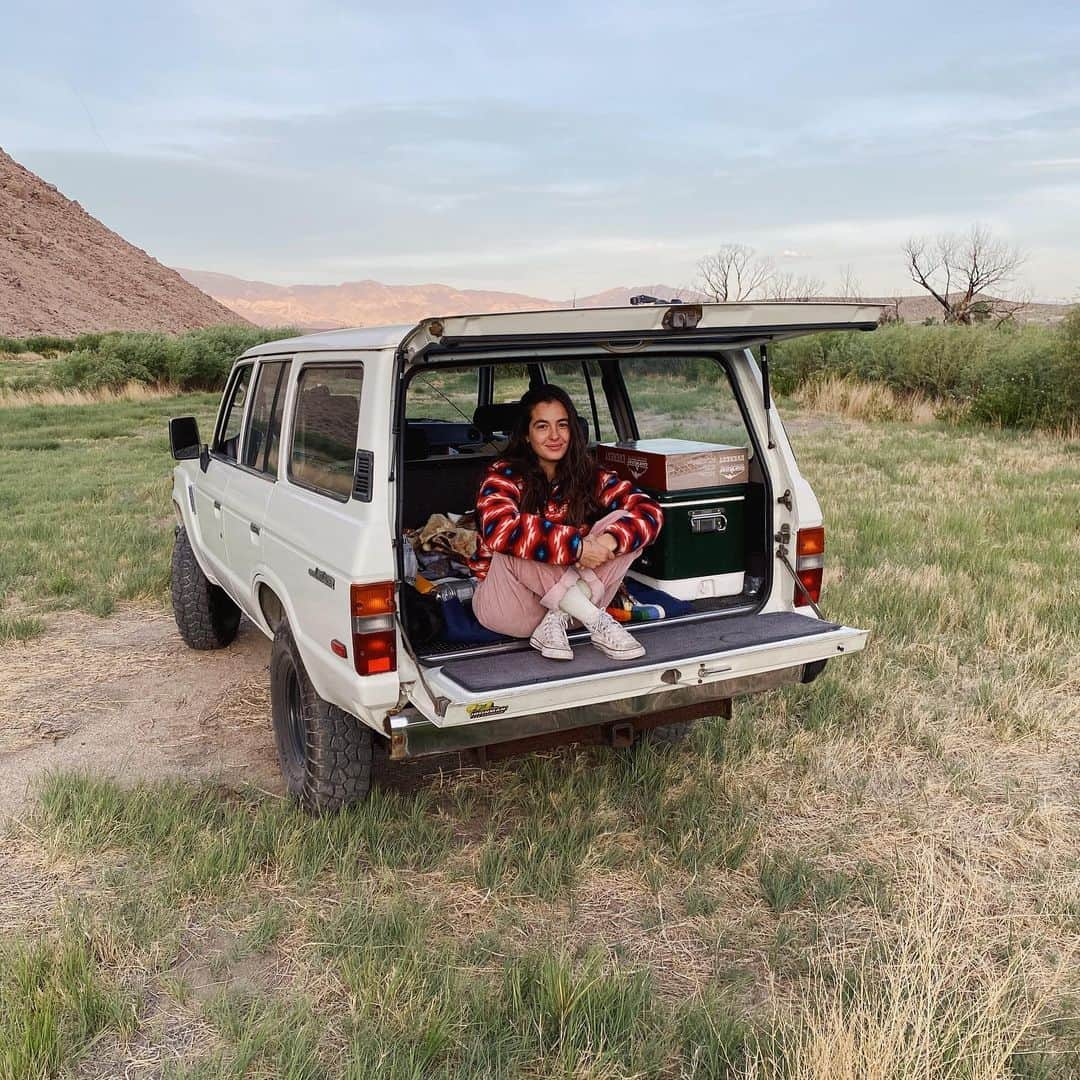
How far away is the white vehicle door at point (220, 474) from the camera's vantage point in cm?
494

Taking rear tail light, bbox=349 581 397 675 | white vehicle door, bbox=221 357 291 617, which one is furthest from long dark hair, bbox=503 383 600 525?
white vehicle door, bbox=221 357 291 617

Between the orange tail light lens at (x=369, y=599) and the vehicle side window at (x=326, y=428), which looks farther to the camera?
the vehicle side window at (x=326, y=428)

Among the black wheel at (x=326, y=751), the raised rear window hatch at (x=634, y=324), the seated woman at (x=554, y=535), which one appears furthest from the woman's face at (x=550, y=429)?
the black wheel at (x=326, y=751)

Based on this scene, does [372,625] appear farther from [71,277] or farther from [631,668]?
[71,277]

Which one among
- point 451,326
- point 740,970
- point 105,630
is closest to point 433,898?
point 740,970

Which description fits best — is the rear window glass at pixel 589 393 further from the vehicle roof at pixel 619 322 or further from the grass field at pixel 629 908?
the vehicle roof at pixel 619 322

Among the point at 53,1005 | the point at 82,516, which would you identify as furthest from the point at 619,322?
the point at 82,516

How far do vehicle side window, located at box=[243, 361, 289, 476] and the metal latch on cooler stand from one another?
1750 millimetres

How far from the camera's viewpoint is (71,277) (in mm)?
83438

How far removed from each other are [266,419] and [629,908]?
2.58 meters

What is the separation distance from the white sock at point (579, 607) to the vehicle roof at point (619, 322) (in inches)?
35.9

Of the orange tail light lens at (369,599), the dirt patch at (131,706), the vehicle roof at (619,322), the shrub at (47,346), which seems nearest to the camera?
the vehicle roof at (619,322)

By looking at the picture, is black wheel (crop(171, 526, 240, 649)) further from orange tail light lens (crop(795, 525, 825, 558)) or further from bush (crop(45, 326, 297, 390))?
bush (crop(45, 326, 297, 390))

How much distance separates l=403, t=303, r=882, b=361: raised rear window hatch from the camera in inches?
117
